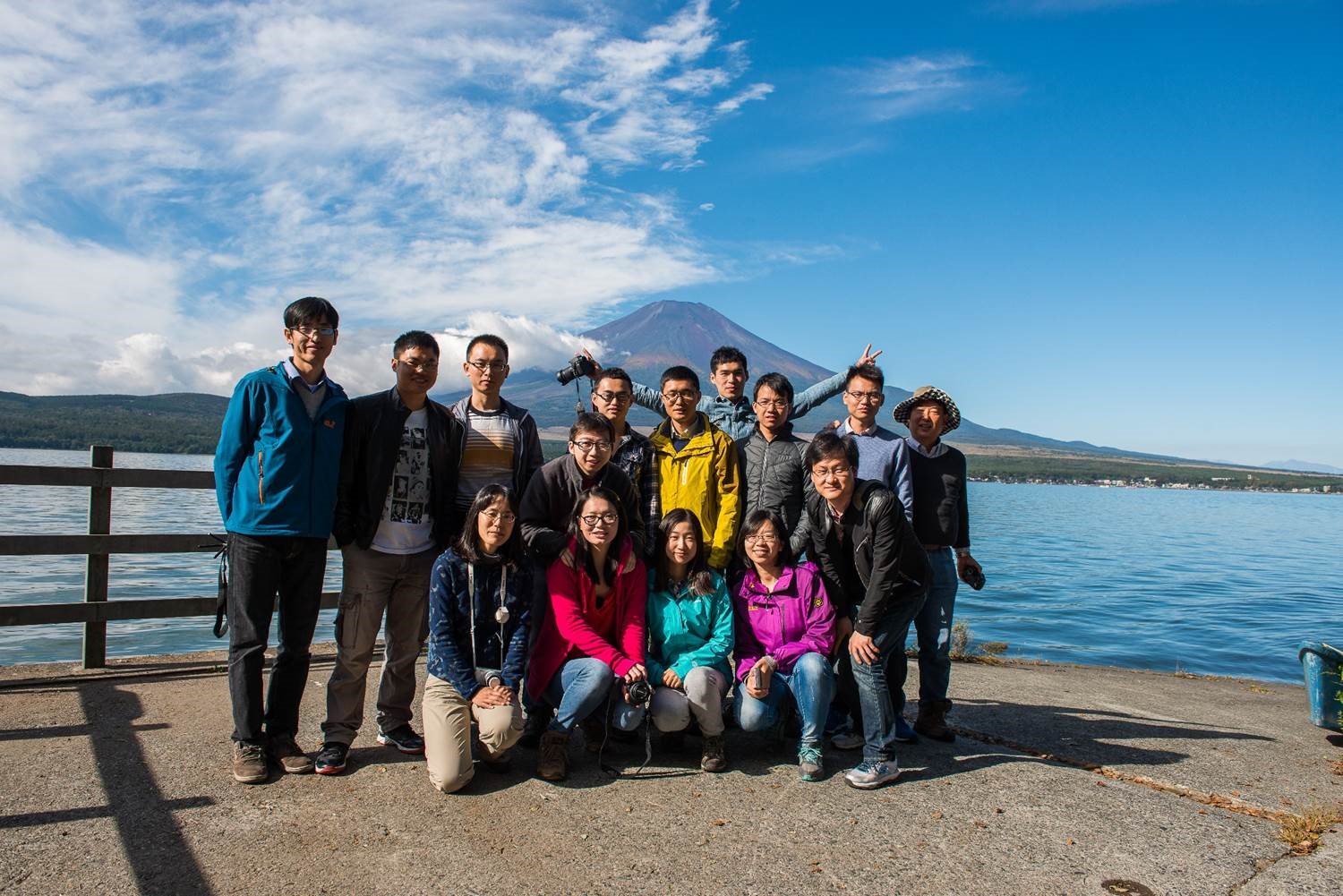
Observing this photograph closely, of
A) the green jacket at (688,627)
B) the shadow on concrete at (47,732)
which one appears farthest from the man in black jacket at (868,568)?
the shadow on concrete at (47,732)

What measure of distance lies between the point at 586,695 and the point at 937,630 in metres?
2.01

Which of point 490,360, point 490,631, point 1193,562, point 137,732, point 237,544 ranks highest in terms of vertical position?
point 490,360

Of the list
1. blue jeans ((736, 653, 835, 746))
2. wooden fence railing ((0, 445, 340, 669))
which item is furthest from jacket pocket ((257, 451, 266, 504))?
blue jeans ((736, 653, 835, 746))

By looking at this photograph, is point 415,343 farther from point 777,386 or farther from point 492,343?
point 777,386

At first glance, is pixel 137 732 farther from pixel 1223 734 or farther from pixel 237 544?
pixel 1223 734

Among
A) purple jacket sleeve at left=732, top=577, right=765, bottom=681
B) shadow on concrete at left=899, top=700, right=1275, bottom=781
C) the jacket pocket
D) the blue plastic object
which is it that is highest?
the jacket pocket

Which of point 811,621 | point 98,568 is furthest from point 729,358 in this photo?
point 98,568

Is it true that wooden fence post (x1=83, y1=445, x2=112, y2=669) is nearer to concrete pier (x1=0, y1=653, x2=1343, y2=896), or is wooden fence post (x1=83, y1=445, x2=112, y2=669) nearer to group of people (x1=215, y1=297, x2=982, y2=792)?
concrete pier (x1=0, y1=653, x2=1343, y2=896)

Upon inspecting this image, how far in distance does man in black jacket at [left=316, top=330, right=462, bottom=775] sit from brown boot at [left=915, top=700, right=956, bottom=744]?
2727 mm

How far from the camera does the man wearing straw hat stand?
473 cm

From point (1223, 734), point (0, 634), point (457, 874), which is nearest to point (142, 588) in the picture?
point (0, 634)

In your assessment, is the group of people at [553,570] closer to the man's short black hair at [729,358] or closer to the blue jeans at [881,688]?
the blue jeans at [881,688]

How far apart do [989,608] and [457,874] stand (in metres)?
19.5

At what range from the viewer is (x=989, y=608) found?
20469mm
